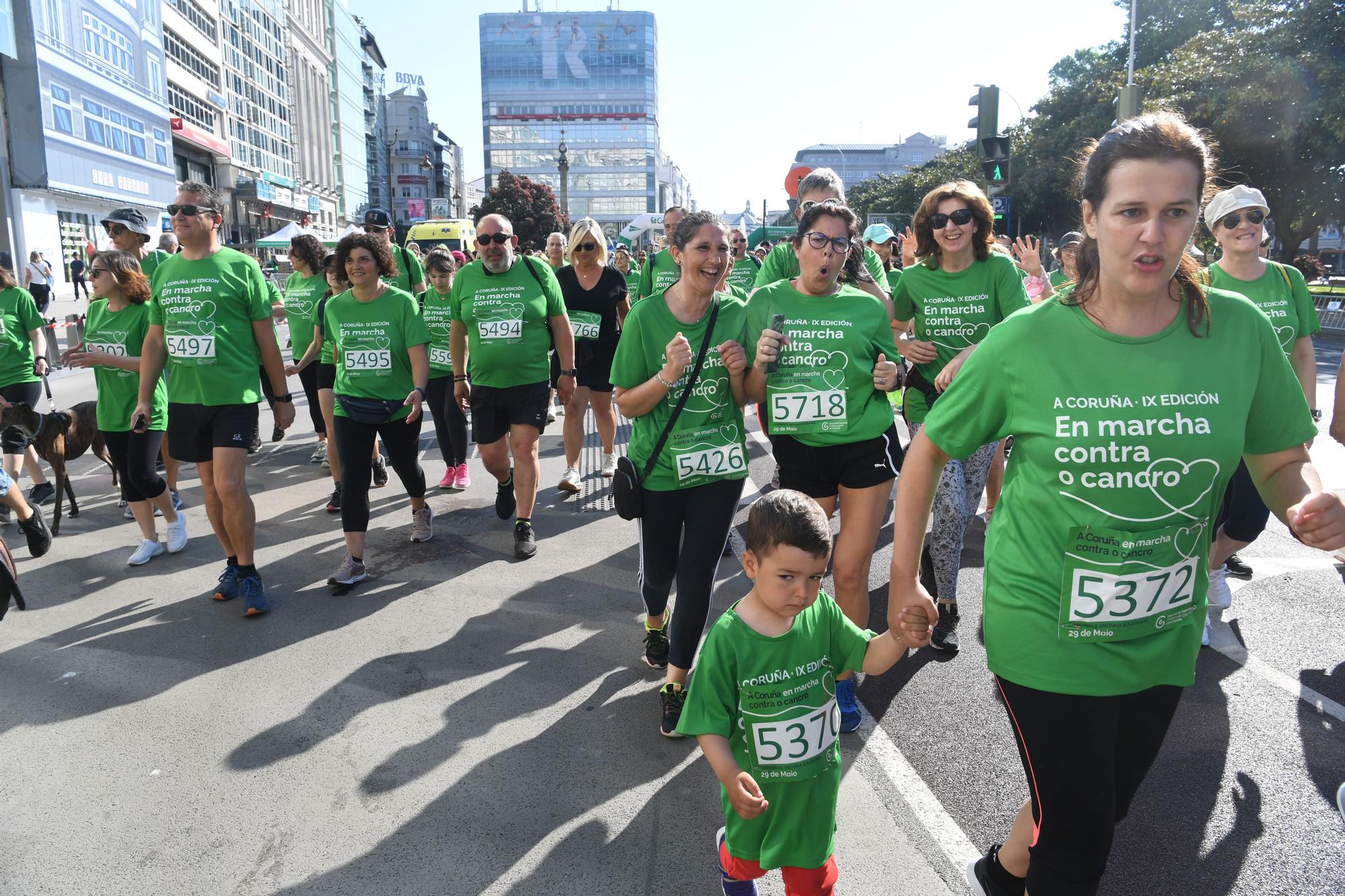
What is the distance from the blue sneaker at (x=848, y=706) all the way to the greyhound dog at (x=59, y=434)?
498 centimetres

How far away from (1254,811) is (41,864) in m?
3.91

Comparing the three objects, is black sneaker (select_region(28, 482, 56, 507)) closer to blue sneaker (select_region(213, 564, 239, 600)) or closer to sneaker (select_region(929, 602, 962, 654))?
blue sneaker (select_region(213, 564, 239, 600))

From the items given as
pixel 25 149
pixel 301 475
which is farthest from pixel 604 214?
pixel 301 475

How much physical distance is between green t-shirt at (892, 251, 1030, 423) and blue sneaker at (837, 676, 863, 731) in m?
1.56

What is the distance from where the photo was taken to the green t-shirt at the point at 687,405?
3.79 m

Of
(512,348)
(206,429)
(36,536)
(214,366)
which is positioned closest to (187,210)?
A: (214,366)

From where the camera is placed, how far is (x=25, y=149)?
3362 centimetres

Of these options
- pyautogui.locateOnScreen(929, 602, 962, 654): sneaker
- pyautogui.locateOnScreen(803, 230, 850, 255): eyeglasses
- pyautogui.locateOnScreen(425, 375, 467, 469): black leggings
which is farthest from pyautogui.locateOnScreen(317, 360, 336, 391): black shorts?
pyautogui.locateOnScreen(929, 602, 962, 654): sneaker

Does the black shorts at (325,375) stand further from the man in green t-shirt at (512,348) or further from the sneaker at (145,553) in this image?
the sneaker at (145,553)

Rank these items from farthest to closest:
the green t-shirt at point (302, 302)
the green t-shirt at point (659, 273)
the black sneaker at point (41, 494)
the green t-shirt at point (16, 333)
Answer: the green t-shirt at point (302, 302), the green t-shirt at point (659, 273), the black sneaker at point (41, 494), the green t-shirt at point (16, 333)

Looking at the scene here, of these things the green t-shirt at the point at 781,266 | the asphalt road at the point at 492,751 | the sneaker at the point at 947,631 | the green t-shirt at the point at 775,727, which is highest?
the green t-shirt at the point at 781,266

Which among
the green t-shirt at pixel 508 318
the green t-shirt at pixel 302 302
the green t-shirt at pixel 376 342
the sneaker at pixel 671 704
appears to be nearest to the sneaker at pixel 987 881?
the sneaker at pixel 671 704

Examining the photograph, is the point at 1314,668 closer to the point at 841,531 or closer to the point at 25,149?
the point at 841,531

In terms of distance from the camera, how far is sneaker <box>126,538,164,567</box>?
6.02m
